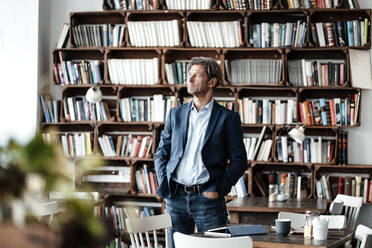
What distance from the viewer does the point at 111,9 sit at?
6297mm

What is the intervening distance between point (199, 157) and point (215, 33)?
2.97m

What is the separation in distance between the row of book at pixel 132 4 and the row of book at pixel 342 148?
2393 mm

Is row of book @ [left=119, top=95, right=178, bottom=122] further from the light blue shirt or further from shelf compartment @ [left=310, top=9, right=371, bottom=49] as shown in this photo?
the light blue shirt

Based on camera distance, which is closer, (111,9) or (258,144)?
(258,144)

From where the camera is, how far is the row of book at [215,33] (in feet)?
19.8

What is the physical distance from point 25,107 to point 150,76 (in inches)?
55.8

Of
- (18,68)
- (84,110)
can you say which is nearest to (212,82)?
(84,110)

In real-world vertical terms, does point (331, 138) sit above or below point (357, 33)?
below

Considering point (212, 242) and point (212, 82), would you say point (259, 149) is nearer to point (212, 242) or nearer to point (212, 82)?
point (212, 82)

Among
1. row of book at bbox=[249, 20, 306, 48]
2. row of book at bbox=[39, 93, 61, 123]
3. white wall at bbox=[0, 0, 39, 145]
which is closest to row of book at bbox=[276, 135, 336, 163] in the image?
row of book at bbox=[249, 20, 306, 48]

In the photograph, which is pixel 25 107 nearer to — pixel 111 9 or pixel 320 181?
pixel 111 9

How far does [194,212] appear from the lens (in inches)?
127

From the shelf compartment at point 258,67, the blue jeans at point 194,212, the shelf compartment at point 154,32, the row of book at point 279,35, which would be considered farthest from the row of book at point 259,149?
the blue jeans at point 194,212

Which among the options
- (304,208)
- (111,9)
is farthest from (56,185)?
(111,9)
